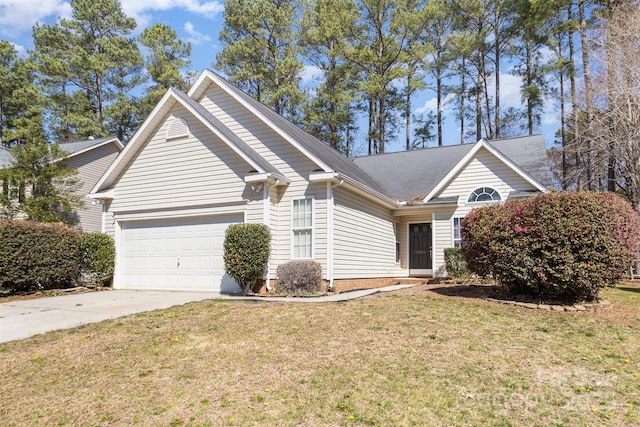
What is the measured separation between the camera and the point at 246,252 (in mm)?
11195

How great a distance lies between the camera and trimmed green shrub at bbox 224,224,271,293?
1121cm

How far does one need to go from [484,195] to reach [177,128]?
1080 centimetres

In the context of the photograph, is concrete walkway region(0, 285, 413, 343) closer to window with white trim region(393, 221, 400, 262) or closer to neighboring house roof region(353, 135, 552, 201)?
window with white trim region(393, 221, 400, 262)

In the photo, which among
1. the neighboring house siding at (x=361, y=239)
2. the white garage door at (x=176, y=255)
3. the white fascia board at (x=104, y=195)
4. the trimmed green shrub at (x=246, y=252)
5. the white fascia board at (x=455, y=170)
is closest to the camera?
the trimmed green shrub at (x=246, y=252)

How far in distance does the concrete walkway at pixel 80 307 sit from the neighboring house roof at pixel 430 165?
781 cm

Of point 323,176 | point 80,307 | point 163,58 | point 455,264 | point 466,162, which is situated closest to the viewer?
point 80,307

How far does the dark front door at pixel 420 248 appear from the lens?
667 inches

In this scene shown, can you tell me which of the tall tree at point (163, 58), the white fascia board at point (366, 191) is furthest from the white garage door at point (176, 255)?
the tall tree at point (163, 58)

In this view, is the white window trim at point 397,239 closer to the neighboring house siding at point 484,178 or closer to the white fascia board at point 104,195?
the neighboring house siding at point 484,178

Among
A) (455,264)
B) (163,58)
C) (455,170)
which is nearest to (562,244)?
(455,264)

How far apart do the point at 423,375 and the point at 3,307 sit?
10308 millimetres

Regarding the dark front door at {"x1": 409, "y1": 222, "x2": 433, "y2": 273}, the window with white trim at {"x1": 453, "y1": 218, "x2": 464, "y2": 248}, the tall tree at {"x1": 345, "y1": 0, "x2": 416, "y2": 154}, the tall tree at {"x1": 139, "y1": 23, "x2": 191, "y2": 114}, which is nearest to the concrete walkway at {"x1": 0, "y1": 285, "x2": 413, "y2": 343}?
the window with white trim at {"x1": 453, "y1": 218, "x2": 464, "y2": 248}

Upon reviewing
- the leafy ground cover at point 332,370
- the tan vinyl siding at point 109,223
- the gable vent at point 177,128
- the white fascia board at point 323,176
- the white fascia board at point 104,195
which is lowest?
the leafy ground cover at point 332,370

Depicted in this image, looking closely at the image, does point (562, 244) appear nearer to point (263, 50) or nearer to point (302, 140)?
point (302, 140)
